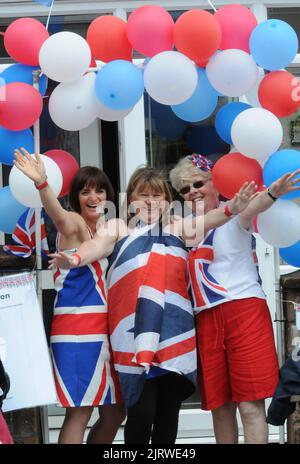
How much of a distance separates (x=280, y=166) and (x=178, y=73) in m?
0.61

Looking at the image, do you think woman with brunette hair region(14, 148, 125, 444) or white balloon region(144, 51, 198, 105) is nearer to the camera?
white balloon region(144, 51, 198, 105)

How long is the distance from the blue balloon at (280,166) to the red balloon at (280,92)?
222 mm

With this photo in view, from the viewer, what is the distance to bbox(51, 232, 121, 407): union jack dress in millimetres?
4199

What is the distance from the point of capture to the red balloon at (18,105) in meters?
4.07

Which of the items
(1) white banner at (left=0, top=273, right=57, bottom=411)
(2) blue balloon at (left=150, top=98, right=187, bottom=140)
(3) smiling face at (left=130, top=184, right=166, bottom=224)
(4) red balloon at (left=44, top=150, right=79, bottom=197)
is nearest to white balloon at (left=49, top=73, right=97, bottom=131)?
(4) red balloon at (left=44, top=150, right=79, bottom=197)

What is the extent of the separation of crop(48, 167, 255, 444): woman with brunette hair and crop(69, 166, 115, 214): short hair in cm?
17

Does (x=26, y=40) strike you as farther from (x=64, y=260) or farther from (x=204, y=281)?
(x=204, y=281)

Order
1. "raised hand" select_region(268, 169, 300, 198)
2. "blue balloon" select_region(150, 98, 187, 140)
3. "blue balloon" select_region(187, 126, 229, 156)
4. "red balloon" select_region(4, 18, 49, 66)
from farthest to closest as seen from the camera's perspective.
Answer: "blue balloon" select_region(150, 98, 187, 140) → "blue balloon" select_region(187, 126, 229, 156) → "red balloon" select_region(4, 18, 49, 66) → "raised hand" select_region(268, 169, 300, 198)

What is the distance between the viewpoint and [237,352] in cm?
418

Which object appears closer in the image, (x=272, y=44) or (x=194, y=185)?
(x=272, y=44)

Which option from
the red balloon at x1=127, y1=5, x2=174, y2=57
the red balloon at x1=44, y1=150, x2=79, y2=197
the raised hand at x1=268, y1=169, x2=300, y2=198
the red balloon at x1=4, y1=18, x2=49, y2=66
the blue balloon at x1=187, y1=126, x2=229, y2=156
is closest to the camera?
the raised hand at x1=268, y1=169, x2=300, y2=198

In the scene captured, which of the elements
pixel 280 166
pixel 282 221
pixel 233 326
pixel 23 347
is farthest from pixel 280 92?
pixel 23 347

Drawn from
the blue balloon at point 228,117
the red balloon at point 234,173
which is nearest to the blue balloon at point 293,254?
the red balloon at point 234,173

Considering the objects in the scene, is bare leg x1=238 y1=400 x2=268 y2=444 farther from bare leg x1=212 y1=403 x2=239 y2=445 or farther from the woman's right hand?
the woman's right hand
